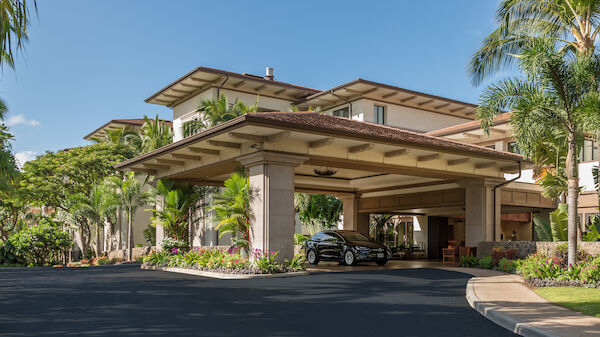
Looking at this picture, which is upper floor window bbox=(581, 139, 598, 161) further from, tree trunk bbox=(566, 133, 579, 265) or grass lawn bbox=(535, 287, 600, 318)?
grass lawn bbox=(535, 287, 600, 318)

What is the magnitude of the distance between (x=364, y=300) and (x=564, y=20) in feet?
39.2

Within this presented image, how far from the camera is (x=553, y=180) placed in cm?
2270

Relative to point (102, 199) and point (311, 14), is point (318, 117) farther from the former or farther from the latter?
point (102, 199)

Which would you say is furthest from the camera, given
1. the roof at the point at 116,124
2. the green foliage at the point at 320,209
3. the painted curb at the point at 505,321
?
the roof at the point at 116,124

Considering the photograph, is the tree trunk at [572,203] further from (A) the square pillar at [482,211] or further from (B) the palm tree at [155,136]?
(B) the palm tree at [155,136]

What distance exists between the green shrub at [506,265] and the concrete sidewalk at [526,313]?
503 cm

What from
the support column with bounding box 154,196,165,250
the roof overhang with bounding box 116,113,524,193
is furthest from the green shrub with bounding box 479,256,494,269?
the support column with bounding box 154,196,165,250

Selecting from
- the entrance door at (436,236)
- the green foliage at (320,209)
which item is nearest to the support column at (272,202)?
the green foliage at (320,209)

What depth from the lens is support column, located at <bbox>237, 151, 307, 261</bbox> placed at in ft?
57.1

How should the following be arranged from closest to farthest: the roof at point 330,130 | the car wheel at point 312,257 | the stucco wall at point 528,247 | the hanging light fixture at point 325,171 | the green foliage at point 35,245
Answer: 1. the roof at point 330,130
2. the stucco wall at point 528,247
3. the car wheel at point 312,257
4. the hanging light fixture at point 325,171
5. the green foliage at point 35,245

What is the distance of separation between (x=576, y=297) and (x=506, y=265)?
786 cm

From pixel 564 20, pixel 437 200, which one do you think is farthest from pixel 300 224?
pixel 564 20

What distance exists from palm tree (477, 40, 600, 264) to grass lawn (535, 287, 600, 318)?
2.23 metres

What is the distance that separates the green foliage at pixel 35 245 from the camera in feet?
102
